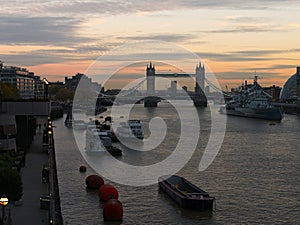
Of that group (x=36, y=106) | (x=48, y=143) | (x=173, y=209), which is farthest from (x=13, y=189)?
(x=48, y=143)

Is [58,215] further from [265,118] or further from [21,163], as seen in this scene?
[265,118]

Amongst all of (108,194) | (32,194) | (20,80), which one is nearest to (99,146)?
(108,194)

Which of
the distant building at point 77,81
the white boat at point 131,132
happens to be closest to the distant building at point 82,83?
the distant building at point 77,81

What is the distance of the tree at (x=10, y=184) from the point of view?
1041 cm

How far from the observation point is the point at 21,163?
1608cm

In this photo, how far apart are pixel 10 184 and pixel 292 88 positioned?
11314cm

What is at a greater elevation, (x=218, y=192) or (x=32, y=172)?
(x=32, y=172)

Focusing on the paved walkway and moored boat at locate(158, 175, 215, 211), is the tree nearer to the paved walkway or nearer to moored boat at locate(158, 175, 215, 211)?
the paved walkway

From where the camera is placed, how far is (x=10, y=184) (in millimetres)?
10461

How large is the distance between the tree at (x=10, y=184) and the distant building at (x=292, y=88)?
102634 millimetres

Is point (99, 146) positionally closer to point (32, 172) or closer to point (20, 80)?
point (32, 172)

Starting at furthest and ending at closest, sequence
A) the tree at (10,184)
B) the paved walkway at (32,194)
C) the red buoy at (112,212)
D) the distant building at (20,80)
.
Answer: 1. the distant building at (20,80)
2. the red buoy at (112,212)
3. the tree at (10,184)
4. the paved walkway at (32,194)

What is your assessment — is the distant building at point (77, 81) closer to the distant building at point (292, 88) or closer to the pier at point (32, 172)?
the distant building at point (292, 88)

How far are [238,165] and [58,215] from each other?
11.3 meters
